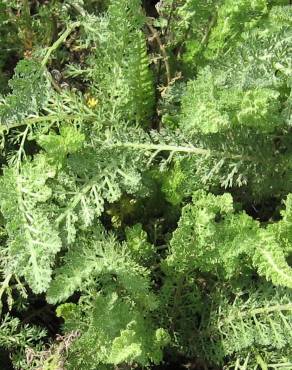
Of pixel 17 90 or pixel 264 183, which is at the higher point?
pixel 17 90

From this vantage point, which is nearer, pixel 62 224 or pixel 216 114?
pixel 216 114

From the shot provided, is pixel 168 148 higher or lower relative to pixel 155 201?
higher

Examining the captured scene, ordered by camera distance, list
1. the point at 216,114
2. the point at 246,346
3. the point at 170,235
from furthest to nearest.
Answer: the point at 170,235 → the point at 246,346 → the point at 216,114

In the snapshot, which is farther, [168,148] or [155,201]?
[155,201]

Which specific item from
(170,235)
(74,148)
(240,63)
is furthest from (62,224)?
(240,63)

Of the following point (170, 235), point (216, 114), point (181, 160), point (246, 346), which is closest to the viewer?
point (216, 114)

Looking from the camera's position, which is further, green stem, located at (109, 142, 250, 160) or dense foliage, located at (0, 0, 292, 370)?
green stem, located at (109, 142, 250, 160)

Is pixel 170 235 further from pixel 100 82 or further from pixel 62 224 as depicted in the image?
pixel 100 82

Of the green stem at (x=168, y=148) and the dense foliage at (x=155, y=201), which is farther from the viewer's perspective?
the green stem at (x=168, y=148)
